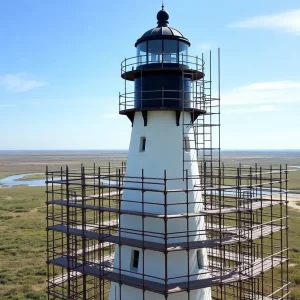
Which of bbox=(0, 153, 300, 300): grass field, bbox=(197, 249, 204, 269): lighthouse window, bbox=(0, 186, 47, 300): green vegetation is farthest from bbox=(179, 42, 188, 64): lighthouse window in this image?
bbox=(0, 186, 47, 300): green vegetation

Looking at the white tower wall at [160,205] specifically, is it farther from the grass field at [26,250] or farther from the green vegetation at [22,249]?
the green vegetation at [22,249]

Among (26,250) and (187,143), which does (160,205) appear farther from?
(26,250)

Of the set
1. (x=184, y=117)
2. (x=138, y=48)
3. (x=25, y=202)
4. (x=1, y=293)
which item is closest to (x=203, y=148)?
(x=184, y=117)

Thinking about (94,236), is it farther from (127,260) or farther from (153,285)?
(153,285)

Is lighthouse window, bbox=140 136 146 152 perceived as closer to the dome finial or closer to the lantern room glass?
the lantern room glass

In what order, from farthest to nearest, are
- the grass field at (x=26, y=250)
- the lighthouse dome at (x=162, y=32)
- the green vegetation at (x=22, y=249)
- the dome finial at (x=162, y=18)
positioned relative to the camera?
the green vegetation at (x=22, y=249) → the grass field at (x=26, y=250) → the dome finial at (x=162, y=18) → the lighthouse dome at (x=162, y=32)

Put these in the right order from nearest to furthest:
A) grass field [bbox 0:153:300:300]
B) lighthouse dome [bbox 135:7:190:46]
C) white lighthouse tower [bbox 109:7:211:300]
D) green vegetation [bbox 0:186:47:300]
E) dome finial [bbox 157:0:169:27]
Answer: white lighthouse tower [bbox 109:7:211:300] → lighthouse dome [bbox 135:7:190:46] → dome finial [bbox 157:0:169:27] → grass field [bbox 0:153:300:300] → green vegetation [bbox 0:186:47:300]

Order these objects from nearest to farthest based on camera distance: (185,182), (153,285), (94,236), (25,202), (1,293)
→ (153,285)
(185,182)
(94,236)
(1,293)
(25,202)

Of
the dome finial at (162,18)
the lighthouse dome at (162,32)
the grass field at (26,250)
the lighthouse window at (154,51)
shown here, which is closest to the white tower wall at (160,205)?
the lighthouse window at (154,51)
